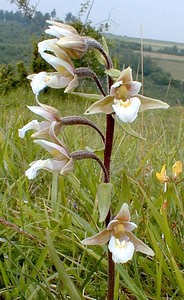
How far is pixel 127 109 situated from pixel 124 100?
0.05 m

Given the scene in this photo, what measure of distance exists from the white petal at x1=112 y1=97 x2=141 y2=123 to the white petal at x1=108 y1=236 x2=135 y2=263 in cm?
23

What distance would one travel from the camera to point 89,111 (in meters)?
1.00

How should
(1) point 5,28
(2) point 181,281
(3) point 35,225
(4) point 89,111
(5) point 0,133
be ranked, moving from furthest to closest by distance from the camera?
(1) point 5,28 < (5) point 0,133 < (3) point 35,225 < (2) point 181,281 < (4) point 89,111

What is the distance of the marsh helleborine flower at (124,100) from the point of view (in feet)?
3.19

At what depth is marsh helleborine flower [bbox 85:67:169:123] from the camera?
97 cm

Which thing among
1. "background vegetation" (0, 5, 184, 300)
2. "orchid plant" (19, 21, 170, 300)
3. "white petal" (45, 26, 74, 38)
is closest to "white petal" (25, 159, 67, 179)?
"orchid plant" (19, 21, 170, 300)

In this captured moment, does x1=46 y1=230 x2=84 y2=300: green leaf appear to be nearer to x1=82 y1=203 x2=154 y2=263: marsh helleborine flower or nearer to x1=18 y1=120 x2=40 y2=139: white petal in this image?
x1=82 y1=203 x2=154 y2=263: marsh helleborine flower

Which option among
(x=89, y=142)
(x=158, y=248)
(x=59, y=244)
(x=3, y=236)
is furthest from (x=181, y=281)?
(x=89, y=142)

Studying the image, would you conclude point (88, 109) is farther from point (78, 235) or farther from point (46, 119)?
point (78, 235)

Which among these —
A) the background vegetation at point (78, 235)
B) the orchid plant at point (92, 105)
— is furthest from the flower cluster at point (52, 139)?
the background vegetation at point (78, 235)

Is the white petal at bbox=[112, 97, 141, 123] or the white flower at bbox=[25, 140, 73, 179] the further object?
the white flower at bbox=[25, 140, 73, 179]

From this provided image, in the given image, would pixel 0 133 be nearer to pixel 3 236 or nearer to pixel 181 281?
pixel 3 236

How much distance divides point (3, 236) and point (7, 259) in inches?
6.4

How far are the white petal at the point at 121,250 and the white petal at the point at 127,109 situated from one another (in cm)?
23
